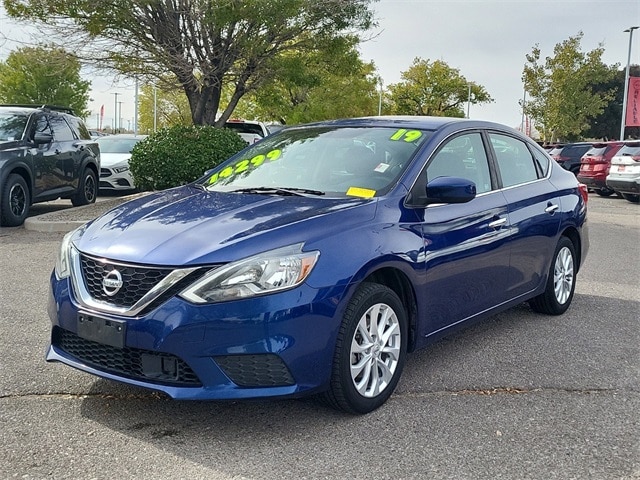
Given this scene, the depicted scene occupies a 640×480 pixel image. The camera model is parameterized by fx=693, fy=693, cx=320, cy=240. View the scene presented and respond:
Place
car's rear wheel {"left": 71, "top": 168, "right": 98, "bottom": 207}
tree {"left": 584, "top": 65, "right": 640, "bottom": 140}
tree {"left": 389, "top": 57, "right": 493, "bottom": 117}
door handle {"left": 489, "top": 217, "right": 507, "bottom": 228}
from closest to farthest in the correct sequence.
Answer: door handle {"left": 489, "top": 217, "right": 507, "bottom": 228} → car's rear wheel {"left": 71, "top": 168, "right": 98, "bottom": 207} → tree {"left": 584, "top": 65, "right": 640, "bottom": 140} → tree {"left": 389, "top": 57, "right": 493, "bottom": 117}

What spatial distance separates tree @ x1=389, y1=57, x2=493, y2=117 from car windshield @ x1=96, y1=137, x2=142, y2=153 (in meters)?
51.0

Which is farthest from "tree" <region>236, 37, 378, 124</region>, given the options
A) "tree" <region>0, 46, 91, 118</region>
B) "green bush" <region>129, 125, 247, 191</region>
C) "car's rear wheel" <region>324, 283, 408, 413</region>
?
Result: "car's rear wheel" <region>324, 283, 408, 413</region>

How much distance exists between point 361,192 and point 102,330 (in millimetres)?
1644

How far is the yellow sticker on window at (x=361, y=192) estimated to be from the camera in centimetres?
400

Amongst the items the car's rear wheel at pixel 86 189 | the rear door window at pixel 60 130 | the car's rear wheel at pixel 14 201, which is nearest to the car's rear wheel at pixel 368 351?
the car's rear wheel at pixel 14 201

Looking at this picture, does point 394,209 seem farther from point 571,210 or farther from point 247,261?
point 571,210

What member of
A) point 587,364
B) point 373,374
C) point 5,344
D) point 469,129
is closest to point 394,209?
point 373,374

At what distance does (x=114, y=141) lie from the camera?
16.5 meters

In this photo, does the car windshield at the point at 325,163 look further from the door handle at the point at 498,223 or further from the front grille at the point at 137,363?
the front grille at the point at 137,363

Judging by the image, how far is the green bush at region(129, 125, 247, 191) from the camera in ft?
37.3

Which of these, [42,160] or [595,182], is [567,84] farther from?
[42,160]

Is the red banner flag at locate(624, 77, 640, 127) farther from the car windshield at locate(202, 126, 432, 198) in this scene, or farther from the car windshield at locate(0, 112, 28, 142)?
the car windshield at locate(202, 126, 432, 198)

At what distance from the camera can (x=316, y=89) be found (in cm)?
3459

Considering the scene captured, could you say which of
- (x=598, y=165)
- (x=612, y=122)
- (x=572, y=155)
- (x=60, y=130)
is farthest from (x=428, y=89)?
(x=60, y=130)
